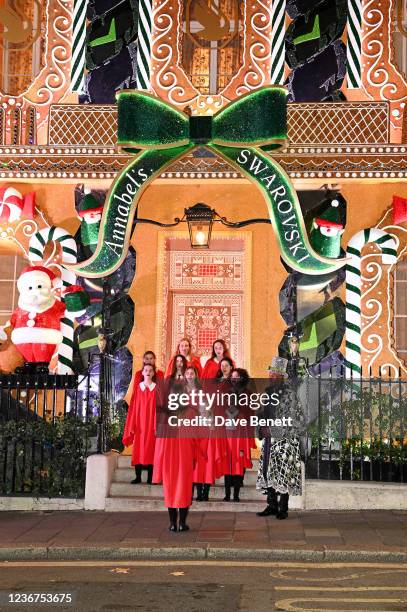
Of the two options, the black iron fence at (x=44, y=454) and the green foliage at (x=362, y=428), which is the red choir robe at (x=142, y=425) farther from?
the green foliage at (x=362, y=428)

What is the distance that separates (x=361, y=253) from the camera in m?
15.7

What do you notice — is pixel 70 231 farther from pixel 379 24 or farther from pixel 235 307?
pixel 379 24

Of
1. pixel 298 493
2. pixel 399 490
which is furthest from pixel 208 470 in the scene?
pixel 399 490

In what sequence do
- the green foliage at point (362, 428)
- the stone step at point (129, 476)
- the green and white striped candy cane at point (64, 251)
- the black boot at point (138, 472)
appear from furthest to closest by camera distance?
1. the green and white striped candy cane at point (64, 251)
2. the stone step at point (129, 476)
3. the black boot at point (138, 472)
4. the green foliage at point (362, 428)

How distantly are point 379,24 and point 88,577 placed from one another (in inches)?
439

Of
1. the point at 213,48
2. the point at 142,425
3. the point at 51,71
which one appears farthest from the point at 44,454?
the point at 213,48

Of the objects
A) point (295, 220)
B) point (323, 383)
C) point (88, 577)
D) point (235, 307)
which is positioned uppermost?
point (295, 220)

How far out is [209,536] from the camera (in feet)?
33.9

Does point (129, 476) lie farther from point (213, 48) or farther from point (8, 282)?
point (213, 48)

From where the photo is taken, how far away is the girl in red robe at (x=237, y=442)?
12.7 meters

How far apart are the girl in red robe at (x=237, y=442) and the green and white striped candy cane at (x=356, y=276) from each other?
3301 millimetres

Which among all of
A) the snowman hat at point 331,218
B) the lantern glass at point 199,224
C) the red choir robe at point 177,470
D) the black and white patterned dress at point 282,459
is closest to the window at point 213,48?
the snowman hat at point 331,218

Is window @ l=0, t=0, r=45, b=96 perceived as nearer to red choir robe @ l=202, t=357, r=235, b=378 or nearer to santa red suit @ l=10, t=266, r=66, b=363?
santa red suit @ l=10, t=266, r=66, b=363

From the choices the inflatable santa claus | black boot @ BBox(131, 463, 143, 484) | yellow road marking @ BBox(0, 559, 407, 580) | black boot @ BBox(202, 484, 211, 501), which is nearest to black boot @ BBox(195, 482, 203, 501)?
black boot @ BBox(202, 484, 211, 501)
